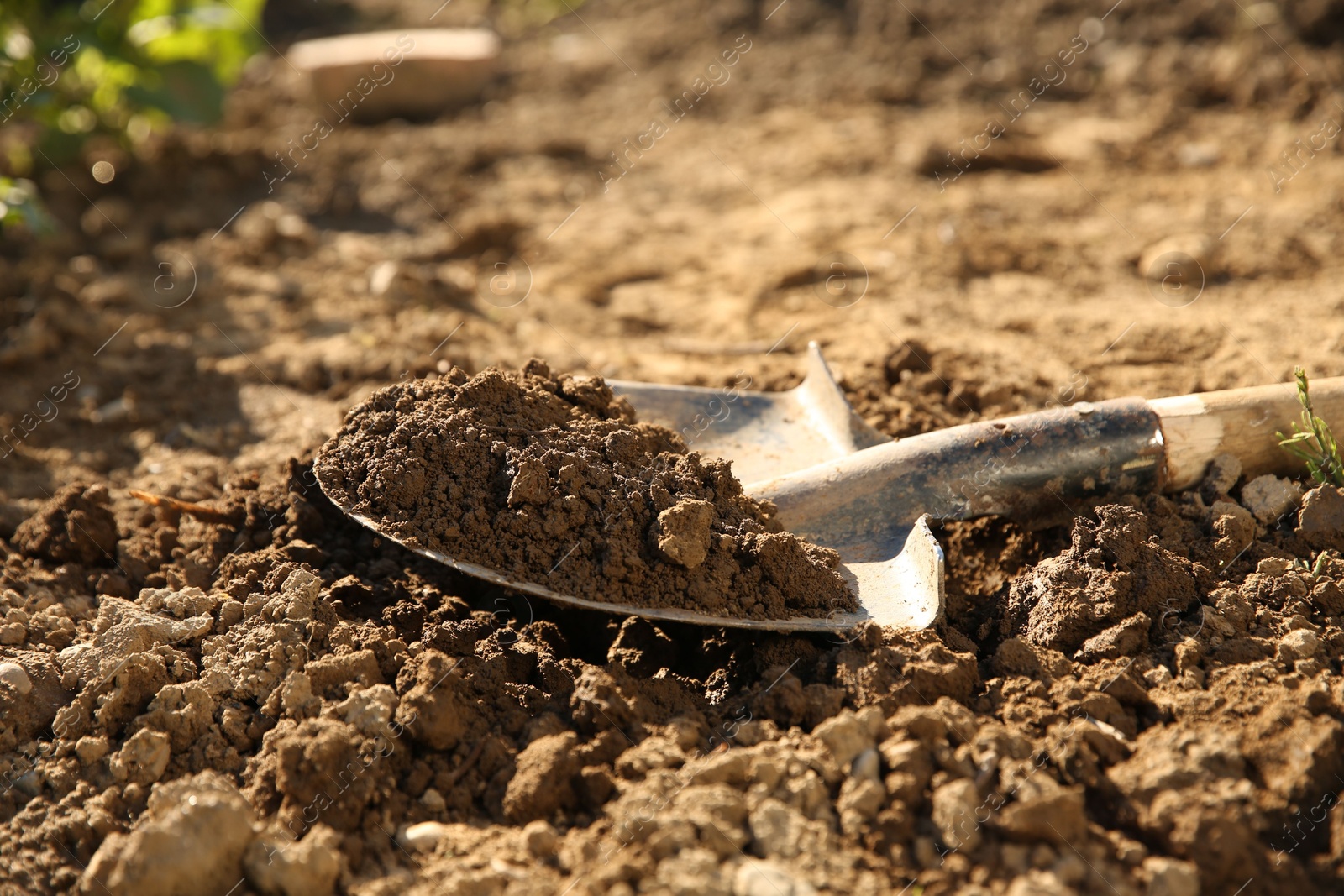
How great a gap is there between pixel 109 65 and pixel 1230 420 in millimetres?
5393

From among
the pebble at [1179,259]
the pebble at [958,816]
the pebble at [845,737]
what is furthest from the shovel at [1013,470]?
the pebble at [1179,259]

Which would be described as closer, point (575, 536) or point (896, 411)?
point (575, 536)

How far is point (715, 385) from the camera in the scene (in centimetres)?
370

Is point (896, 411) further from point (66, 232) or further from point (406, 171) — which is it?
point (66, 232)

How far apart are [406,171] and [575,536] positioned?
396 centimetres

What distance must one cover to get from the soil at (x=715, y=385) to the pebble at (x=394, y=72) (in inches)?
7.4

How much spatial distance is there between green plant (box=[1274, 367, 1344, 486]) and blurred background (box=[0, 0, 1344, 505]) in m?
0.75

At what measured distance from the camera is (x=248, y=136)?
5.92 metres

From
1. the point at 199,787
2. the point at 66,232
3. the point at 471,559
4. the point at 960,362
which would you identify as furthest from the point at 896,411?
the point at 66,232

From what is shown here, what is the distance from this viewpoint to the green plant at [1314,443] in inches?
99.9
